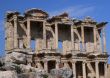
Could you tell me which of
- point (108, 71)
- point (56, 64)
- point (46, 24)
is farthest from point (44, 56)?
point (108, 71)

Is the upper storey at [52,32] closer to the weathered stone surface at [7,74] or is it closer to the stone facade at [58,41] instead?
the stone facade at [58,41]

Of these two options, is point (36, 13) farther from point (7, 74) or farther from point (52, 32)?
point (7, 74)

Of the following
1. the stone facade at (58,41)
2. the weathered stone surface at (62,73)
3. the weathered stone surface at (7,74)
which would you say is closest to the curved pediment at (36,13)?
the stone facade at (58,41)

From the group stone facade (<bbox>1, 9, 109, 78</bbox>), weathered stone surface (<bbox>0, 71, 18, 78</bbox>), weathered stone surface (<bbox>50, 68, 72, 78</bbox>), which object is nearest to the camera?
weathered stone surface (<bbox>0, 71, 18, 78</bbox>)

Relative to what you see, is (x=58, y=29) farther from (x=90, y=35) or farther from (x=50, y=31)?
(x=90, y=35)

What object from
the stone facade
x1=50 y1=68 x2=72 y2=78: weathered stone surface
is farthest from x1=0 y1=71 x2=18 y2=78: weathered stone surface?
the stone facade

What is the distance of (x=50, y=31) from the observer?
186 ft

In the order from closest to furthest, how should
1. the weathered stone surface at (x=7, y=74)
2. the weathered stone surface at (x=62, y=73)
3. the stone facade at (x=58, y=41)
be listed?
the weathered stone surface at (x=7, y=74) < the weathered stone surface at (x=62, y=73) < the stone facade at (x=58, y=41)

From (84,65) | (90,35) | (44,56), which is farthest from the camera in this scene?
(90,35)

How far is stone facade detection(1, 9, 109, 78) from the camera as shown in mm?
52281

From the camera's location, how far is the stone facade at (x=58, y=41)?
52.3 m

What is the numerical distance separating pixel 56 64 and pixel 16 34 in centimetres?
688

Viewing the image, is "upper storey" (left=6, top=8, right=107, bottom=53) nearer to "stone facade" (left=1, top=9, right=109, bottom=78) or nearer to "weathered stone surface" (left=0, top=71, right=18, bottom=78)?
"stone facade" (left=1, top=9, right=109, bottom=78)

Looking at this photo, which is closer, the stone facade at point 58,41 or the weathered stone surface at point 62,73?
the weathered stone surface at point 62,73
